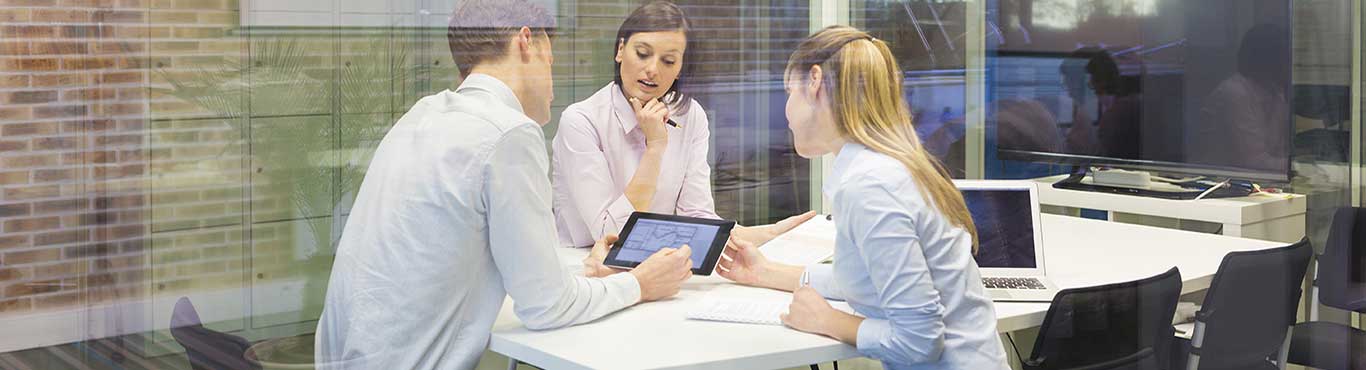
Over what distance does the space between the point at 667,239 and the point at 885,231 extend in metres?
0.61

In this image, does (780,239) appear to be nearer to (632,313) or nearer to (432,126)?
(632,313)

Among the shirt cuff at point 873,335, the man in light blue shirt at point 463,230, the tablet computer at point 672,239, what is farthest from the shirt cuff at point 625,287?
the shirt cuff at point 873,335

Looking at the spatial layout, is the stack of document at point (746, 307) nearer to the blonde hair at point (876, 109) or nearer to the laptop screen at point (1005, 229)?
the blonde hair at point (876, 109)

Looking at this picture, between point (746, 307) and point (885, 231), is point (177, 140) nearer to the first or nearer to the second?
point (746, 307)

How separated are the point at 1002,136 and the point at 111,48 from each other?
1932mm

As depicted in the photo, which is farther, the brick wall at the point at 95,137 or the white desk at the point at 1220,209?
the white desk at the point at 1220,209

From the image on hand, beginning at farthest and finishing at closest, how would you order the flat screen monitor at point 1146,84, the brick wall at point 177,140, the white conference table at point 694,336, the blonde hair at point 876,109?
the flat screen monitor at point 1146,84 < the brick wall at point 177,140 < the blonde hair at point 876,109 < the white conference table at point 694,336

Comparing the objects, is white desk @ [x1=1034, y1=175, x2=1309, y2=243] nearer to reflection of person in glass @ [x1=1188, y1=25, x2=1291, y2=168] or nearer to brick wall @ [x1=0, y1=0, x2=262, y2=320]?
reflection of person in glass @ [x1=1188, y1=25, x2=1291, y2=168]

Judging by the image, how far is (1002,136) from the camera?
2.90 m

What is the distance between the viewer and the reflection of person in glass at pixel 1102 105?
9.27 ft

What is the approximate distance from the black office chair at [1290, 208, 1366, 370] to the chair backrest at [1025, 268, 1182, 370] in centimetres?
66

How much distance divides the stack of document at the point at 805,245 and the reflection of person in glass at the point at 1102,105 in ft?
2.39

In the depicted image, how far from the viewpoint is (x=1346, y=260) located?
286 centimetres

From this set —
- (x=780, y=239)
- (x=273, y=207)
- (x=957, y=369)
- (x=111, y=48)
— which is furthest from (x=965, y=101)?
(x=111, y=48)
